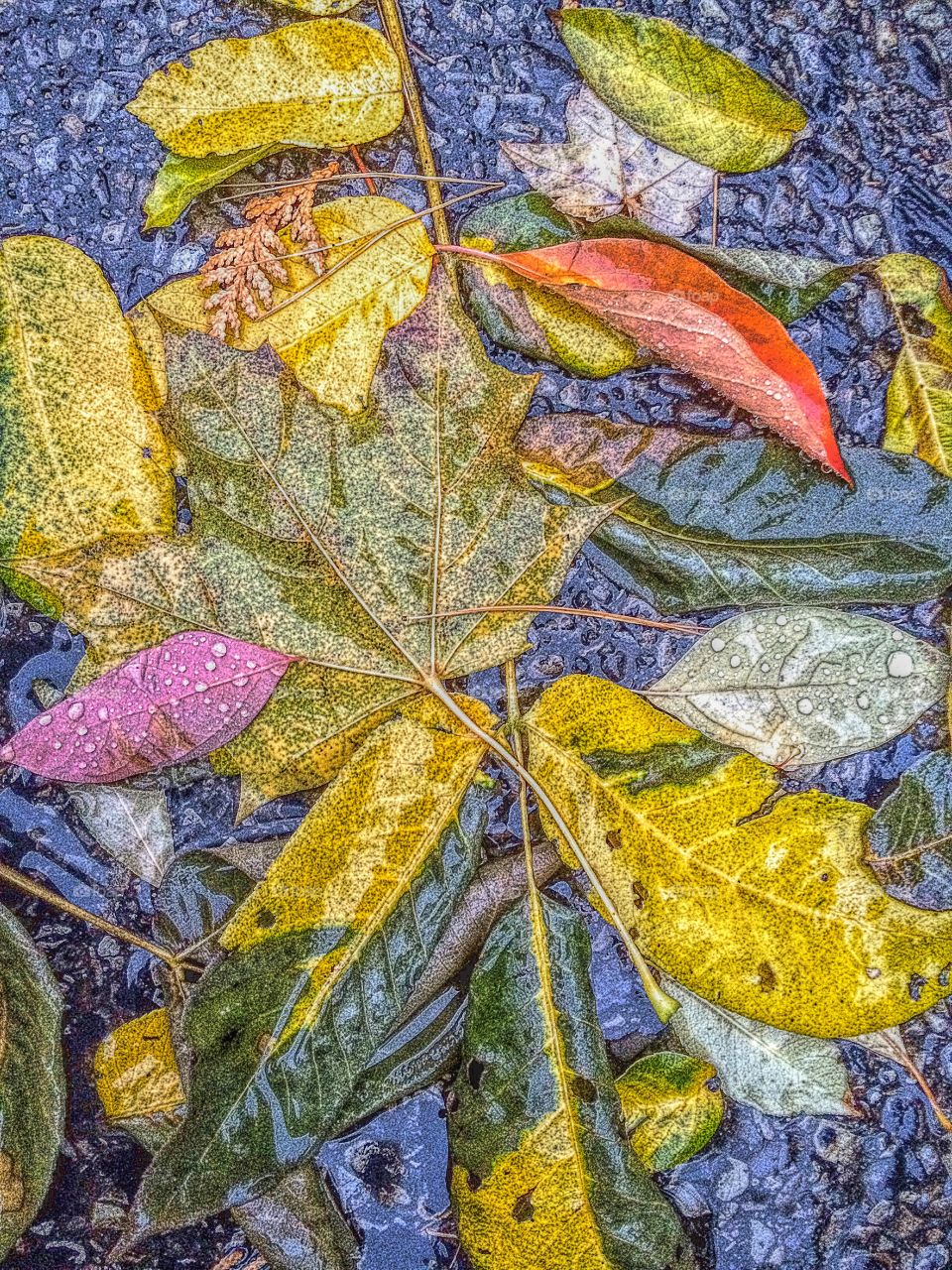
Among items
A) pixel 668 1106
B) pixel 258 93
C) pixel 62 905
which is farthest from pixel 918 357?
pixel 62 905

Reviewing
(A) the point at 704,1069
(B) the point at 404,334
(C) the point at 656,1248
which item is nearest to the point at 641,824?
(A) the point at 704,1069

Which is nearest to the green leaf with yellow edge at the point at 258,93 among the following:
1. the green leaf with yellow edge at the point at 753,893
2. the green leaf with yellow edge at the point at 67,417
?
the green leaf with yellow edge at the point at 67,417

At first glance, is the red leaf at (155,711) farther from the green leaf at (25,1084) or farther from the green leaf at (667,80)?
the green leaf at (667,80)

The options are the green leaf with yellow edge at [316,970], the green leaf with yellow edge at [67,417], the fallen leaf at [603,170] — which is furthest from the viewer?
the fallen leaf at [603,170]

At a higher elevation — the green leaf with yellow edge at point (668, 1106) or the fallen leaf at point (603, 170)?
the fallen leaf at point (603, 170)

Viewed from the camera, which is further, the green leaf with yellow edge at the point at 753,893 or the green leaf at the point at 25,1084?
the green leaf at the point at 25,1084

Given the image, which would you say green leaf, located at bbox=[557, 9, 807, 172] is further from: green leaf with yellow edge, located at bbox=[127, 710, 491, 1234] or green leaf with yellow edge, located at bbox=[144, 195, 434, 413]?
green leaf with yellow edge, located at bbox=[127, 710, 491, 1234]

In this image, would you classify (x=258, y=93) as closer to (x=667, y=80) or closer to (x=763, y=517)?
(x=667, y=80)
